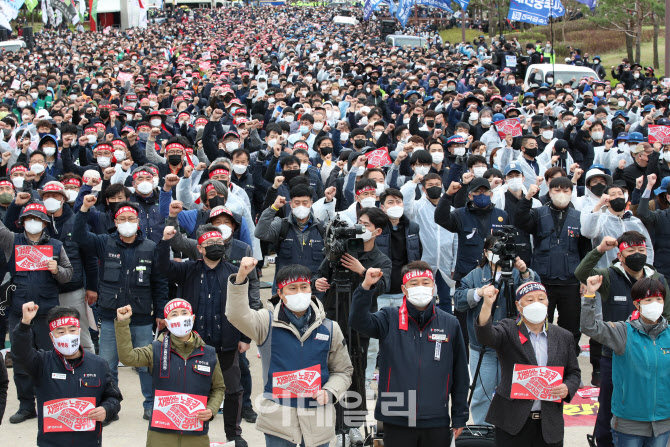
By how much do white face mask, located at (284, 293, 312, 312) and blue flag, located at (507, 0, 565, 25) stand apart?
17.7 m

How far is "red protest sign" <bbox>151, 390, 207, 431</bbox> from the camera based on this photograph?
231 inches

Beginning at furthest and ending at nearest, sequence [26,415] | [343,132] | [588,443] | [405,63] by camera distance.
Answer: [405,63] < [343,132] < [26,415] < [588,443]

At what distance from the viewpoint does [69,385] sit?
237 inches

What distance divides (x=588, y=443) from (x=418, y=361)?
7.34 ft

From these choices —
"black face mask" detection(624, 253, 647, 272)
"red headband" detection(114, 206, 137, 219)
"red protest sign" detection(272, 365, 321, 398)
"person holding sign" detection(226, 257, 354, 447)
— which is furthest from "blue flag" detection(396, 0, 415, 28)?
"red protest sign" detection(272, 365, 321, 398)

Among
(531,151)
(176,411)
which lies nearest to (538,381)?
(176,411)

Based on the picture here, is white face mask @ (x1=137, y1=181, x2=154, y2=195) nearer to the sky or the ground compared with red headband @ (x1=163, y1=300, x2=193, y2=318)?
nearer to the sky

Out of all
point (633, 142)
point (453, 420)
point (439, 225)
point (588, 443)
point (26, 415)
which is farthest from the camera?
point (633, 142)

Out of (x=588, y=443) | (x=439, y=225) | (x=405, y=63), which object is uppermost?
(x=405, y=63)

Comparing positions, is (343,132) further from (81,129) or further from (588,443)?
(588,443)

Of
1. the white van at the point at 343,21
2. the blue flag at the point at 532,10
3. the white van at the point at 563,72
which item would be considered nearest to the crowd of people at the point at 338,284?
the blue flag at the point at 532,10

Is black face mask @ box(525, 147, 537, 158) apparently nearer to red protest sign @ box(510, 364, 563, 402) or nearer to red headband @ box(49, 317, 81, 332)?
red protest sign @ box(510, 364, 563, 402)

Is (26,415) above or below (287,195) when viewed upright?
below

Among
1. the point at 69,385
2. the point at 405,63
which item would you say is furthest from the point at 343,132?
the point at 405,63
